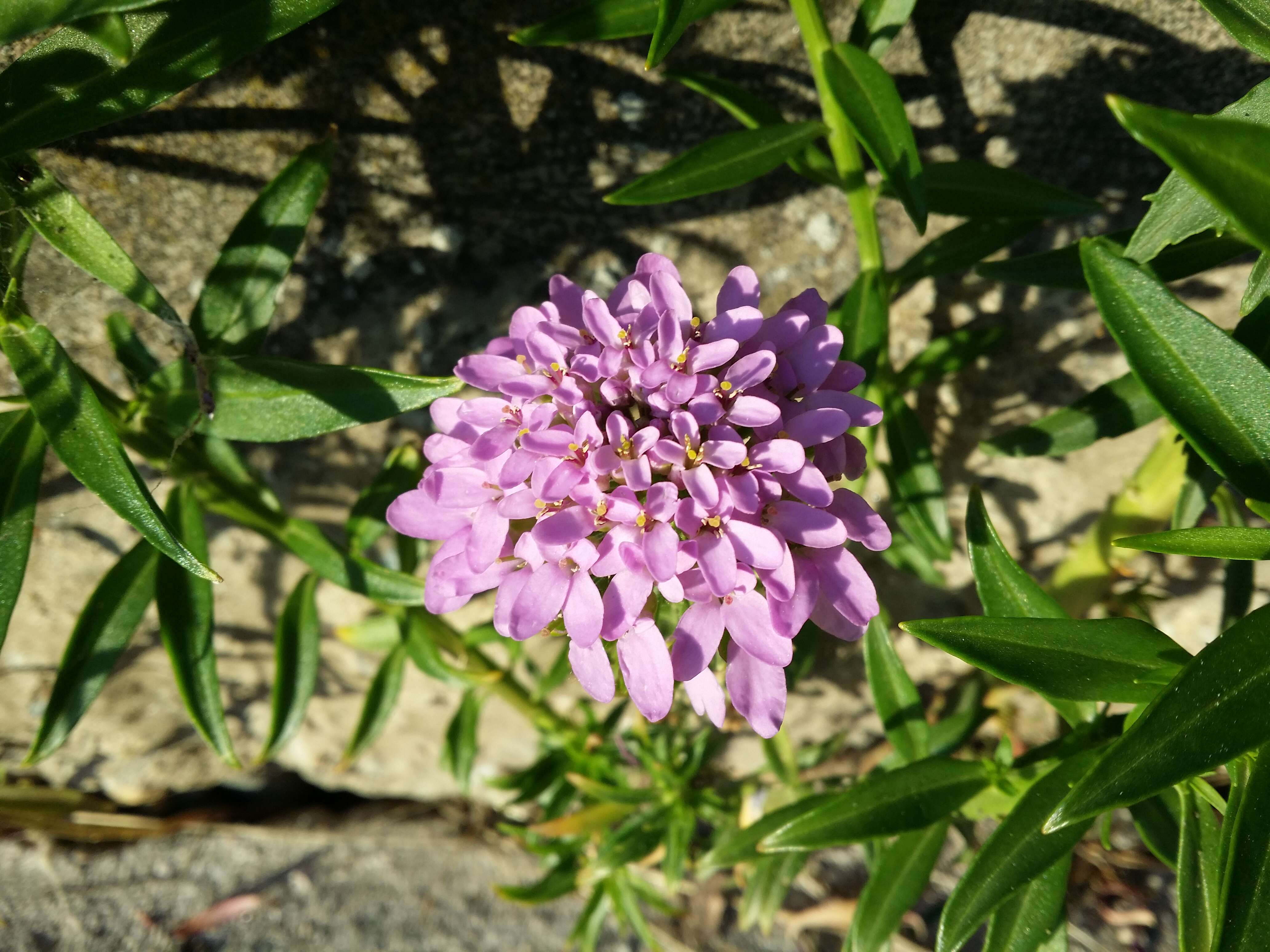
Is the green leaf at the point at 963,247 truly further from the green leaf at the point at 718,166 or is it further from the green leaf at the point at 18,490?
the green leaf at the point at 18,490

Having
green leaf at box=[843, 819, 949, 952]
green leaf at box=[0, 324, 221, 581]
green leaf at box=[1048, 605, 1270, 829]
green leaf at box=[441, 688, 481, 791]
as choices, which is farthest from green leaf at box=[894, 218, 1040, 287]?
green leaf at box=[441, 688, 481, 791]

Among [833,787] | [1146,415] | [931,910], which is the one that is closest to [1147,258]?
[1146,415]

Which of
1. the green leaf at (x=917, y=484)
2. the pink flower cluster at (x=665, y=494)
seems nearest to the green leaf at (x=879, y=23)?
the pink flower cluster at (x=665, y=494)

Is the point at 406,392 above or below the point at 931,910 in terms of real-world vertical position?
above

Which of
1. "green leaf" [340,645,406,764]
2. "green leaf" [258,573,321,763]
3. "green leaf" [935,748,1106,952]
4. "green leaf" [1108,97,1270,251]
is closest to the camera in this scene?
"green leaf" [1108,97,1270,251]

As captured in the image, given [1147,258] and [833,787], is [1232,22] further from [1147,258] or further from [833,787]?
[833,787]

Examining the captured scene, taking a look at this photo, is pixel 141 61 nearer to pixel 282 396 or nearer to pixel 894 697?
pixel 282 396

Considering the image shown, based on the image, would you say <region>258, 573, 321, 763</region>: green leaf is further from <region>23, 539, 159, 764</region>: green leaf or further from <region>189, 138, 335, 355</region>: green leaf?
<region>189, 138, 335, 355</region>: green leaf
